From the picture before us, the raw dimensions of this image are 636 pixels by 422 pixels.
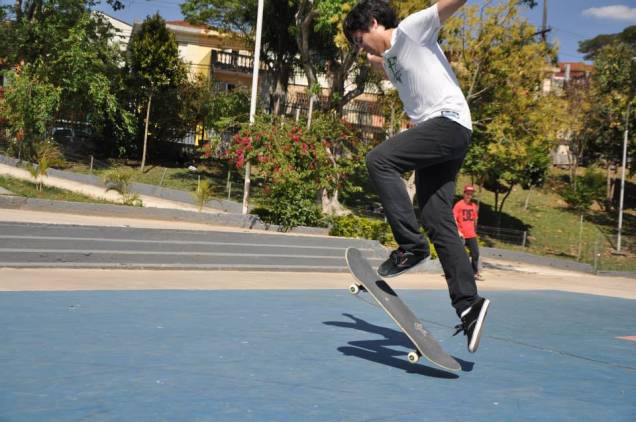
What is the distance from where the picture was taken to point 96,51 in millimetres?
29531

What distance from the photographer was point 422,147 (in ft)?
12.3

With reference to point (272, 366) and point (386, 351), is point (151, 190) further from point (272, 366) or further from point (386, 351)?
point (272, 366)

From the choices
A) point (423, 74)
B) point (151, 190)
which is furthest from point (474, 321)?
point (151, 190)

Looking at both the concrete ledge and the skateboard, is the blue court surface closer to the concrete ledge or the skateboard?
the skateboard

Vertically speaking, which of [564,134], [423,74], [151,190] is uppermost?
[564,134]

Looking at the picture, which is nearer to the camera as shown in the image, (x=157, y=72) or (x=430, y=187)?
(x=430, y=187)

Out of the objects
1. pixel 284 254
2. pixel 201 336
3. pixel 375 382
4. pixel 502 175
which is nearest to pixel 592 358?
pixel 375 382

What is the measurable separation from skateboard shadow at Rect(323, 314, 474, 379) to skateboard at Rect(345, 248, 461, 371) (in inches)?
5.4

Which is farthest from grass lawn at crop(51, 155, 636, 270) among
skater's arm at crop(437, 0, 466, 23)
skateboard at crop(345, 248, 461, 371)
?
skater's arm at crop(437, 0, 466, 23)

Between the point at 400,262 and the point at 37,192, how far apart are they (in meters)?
14.5

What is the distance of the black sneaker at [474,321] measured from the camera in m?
3.76

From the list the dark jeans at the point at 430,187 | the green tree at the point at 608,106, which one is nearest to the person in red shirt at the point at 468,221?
the dark jeans at the point at 430,187

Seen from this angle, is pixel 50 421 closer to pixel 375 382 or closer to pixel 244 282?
pixel 375 382

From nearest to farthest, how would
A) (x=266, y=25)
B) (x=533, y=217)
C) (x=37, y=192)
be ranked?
(x=37, y=192) → (x=266, y=25) → (x=533, y=217)
